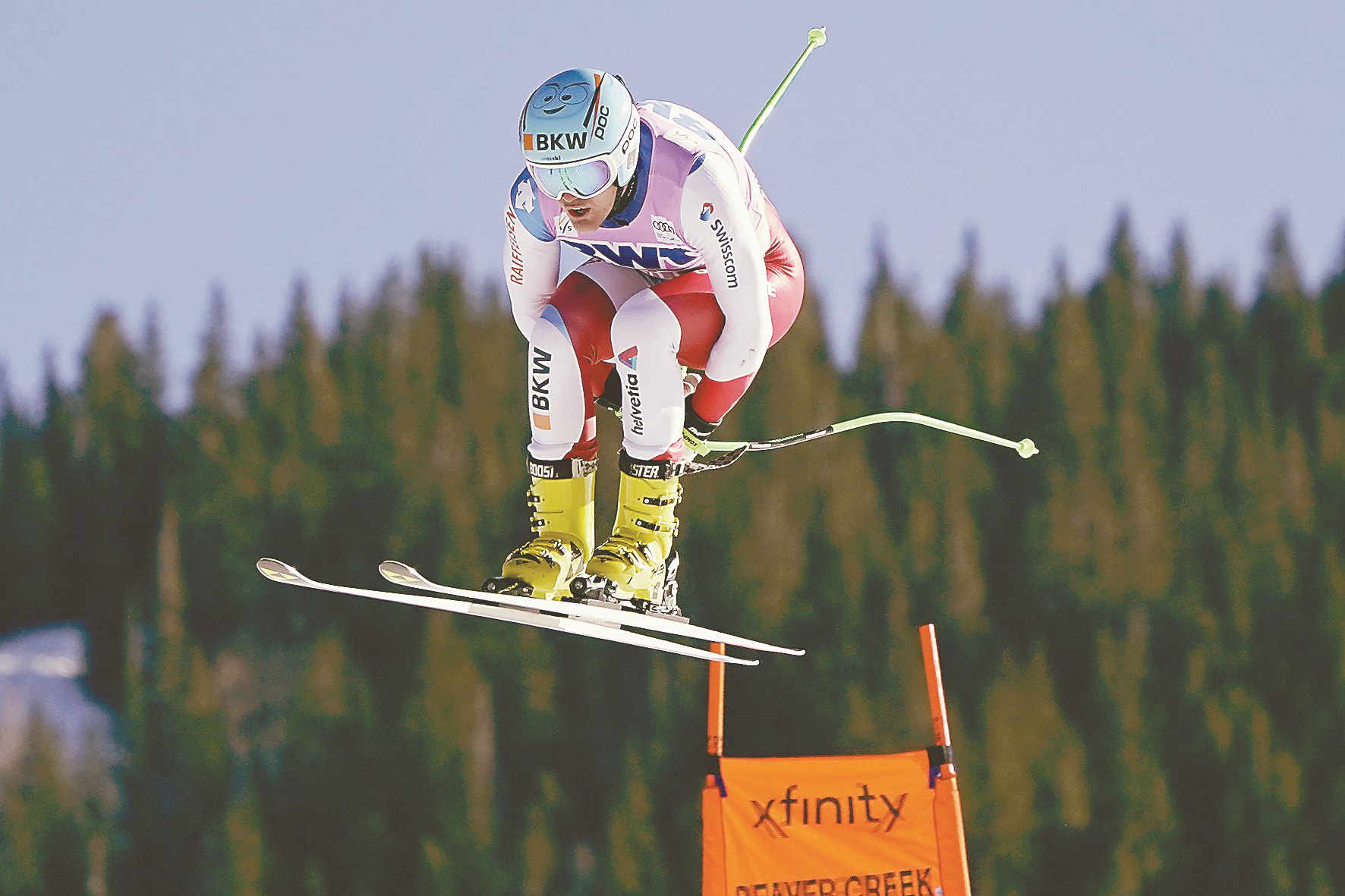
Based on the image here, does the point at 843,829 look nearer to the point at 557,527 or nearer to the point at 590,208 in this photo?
the point at 557,527

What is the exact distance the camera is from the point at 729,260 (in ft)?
28.0

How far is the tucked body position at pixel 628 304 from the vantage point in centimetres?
833

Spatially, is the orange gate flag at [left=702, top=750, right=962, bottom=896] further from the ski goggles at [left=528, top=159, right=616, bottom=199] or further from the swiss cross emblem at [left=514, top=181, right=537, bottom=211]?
the ski goggles at [left=528, top=159, right=616, bottom=199]

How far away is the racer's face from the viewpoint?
8398 millimetres

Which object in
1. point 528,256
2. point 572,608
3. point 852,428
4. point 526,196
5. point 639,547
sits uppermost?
point 526,196

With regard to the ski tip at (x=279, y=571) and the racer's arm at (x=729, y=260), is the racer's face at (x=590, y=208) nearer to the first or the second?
the racer's arm at (x=729, y=260)

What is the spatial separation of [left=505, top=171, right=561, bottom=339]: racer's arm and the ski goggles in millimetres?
384

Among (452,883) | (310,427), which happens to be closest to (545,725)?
(452,883)

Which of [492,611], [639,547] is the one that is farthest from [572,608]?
[639,547]

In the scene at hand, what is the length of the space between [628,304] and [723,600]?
1941 inches

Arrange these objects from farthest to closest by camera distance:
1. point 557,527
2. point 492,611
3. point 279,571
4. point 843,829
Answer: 1. point 843,829
2. point 557,527
3. point 492,611
4. point 279,571

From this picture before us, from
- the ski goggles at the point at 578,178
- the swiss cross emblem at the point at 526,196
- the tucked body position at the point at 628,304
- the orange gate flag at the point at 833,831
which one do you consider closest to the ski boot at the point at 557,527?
the tucked body position at the point at 628,304

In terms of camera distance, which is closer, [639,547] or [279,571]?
[279,571]

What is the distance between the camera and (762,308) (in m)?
8.71
